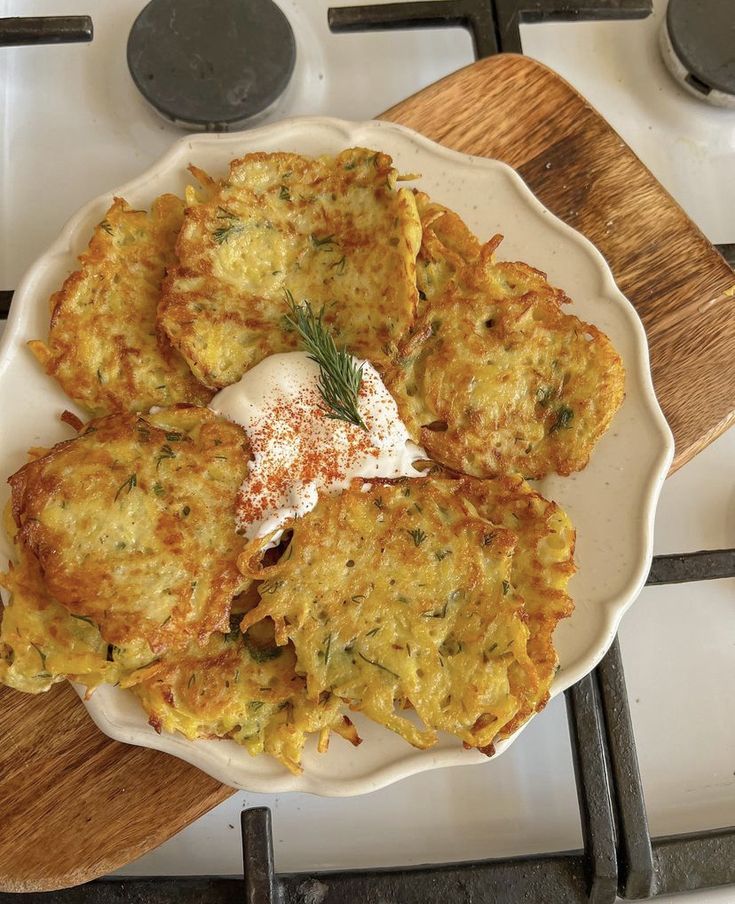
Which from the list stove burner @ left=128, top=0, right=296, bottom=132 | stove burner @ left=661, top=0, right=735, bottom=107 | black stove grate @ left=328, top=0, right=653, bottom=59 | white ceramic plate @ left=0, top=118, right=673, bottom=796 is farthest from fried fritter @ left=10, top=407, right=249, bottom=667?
stove burner @ left=661, top=0, right=735, bottom=107

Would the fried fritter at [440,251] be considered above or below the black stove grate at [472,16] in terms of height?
below

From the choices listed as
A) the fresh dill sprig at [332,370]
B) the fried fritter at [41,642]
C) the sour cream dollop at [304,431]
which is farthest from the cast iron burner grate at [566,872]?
the fresh dill sprig at [332,370]

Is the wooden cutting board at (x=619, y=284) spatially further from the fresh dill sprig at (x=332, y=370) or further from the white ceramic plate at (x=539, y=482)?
the fresh dill sprig at (x=332, y=370)

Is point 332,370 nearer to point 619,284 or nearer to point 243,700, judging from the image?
point 243,700

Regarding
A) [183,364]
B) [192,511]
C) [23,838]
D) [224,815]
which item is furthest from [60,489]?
[224,815]

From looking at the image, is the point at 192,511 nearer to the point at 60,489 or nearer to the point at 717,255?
the point at 60,489
